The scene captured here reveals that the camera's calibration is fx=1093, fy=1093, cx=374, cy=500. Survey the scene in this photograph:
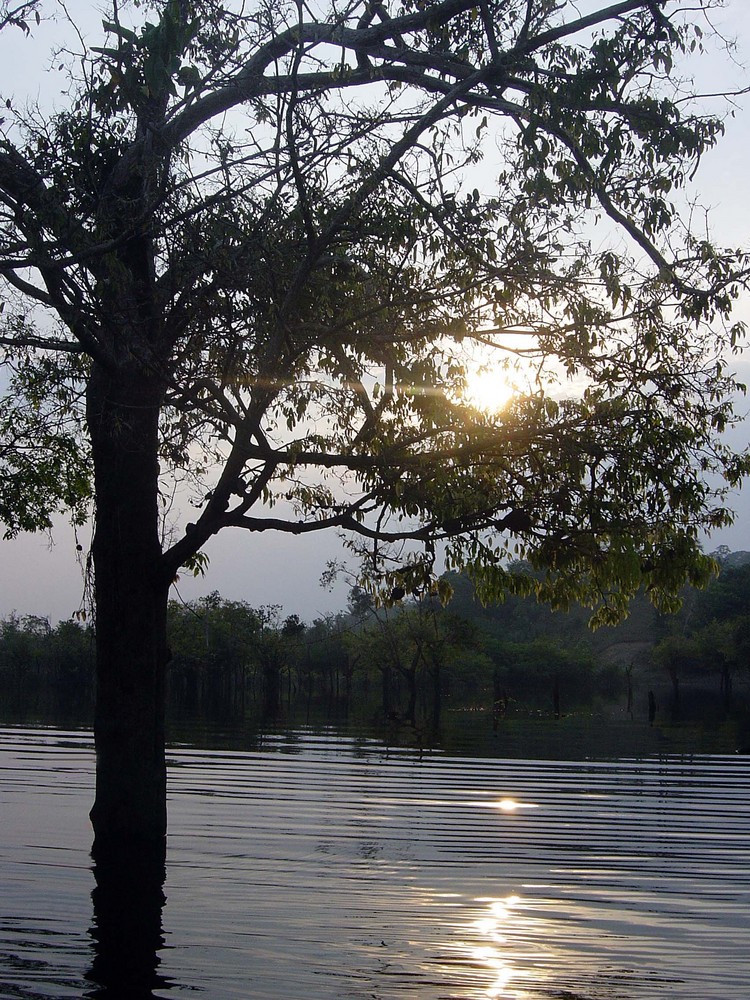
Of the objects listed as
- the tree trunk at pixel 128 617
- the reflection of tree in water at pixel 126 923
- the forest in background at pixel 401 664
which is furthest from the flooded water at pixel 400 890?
the forest in background at pixel 401 664

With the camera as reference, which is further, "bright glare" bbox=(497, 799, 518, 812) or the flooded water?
"bright glare" bbox=(497, 799, 518, 812)

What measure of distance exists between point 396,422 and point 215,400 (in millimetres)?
2151

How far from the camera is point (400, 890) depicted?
41.1ft

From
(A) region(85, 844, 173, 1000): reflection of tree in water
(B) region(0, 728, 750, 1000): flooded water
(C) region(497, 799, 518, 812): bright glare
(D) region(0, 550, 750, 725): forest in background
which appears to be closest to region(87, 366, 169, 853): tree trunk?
(A) region(85, 844, 173, 1000): reflection of tree in water

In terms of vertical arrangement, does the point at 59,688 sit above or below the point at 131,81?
below

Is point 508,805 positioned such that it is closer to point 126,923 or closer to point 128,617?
point 128,617

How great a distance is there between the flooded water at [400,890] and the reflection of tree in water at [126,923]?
0.05m

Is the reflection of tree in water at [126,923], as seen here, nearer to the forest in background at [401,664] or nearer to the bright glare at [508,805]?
the bright glare at [508,805]

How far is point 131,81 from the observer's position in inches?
414

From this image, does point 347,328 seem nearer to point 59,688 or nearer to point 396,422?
point 396,422

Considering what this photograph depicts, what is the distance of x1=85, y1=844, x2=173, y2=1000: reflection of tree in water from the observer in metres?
8.13

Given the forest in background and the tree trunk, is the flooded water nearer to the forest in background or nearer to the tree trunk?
the tree trunk

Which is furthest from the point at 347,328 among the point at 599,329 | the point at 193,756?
the point at 193,756

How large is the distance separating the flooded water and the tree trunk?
0.92 metres
